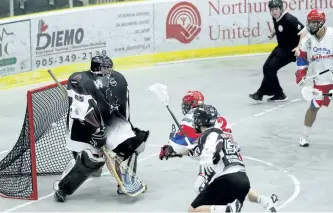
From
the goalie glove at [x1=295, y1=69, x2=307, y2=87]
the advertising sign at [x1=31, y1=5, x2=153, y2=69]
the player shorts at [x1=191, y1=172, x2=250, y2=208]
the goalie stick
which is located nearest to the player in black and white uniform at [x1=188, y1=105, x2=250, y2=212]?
the player shorts at [x1=191, y1=172, x2=250, y2=208]

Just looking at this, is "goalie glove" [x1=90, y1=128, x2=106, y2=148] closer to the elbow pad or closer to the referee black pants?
the elbow pad

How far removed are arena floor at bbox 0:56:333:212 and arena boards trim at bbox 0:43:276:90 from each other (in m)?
0.19

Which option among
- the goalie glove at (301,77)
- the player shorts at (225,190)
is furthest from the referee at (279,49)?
the player shorts at (225,190)

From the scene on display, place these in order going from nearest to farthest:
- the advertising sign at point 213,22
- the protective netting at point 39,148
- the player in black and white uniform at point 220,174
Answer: the player in black and white uniform at point 220,174, the protective netting at point 39,148, the advertising sign at point 213,22

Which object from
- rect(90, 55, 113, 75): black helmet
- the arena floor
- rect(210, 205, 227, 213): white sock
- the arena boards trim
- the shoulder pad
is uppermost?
rect(90, 55, 113, 75): black helmet

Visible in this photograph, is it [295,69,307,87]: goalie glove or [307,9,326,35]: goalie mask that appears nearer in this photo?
[307,9,326,35]: goalie mask

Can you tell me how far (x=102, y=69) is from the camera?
32.8 feet

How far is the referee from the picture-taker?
14346 millimetres

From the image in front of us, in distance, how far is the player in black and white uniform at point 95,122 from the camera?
984 cm

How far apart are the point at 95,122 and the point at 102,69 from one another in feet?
1.80

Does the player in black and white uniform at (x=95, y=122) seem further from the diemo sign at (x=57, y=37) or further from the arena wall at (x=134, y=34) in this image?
the diemo sign at (x=57, y=37)

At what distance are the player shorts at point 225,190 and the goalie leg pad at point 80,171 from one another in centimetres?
176

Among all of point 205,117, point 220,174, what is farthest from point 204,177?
point 205,117

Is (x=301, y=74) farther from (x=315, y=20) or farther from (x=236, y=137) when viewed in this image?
(x=236, y=137)
